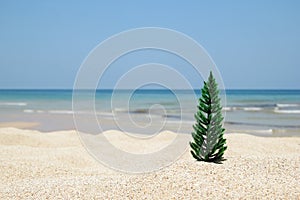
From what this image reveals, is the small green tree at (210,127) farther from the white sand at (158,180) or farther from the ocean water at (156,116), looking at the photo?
the ocean water at (156,116)

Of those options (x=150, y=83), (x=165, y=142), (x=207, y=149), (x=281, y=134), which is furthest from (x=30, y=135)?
(x=281, y=134)

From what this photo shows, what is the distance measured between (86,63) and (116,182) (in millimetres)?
2994

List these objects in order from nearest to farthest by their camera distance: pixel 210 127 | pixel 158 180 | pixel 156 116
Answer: pixel 158 180, pixel 210 127, pixel 156 116

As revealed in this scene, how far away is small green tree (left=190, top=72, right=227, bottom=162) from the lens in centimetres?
786

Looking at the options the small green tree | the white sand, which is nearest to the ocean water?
the small green tree

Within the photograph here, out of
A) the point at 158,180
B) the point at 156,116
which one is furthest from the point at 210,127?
the point at 156,116

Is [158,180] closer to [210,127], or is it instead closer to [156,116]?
[210,127]

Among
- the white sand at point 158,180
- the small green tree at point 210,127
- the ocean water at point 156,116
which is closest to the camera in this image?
the white sand at point 158,180

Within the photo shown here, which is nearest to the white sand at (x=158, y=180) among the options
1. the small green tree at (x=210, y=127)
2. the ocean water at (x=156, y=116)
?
the small green tree at (x=210, y=127)

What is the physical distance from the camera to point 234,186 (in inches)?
235

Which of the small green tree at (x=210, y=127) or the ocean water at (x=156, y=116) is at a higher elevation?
the small green tree at (x=210, y=127)

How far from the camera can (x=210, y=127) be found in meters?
7.87

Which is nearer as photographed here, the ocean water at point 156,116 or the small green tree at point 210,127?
the small green tree at point 210,127

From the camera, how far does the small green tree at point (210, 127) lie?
309 inches
